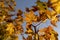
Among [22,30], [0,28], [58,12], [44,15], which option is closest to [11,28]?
[22,30]

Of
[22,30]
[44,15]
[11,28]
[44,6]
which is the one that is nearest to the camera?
[44,6]

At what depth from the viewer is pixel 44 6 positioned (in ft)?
14.0

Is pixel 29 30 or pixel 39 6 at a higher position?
pixel 39 6

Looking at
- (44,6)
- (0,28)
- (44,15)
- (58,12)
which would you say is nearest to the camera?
(58,12)

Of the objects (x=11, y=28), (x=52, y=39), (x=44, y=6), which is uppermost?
(x=44, y=6)

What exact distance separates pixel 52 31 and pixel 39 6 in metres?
0.91

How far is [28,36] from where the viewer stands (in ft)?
17.4

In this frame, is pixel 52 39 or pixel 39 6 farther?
pixel 52 39

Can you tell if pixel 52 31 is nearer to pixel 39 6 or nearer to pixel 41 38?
pixel 41 38

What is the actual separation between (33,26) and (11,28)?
2.90 ft

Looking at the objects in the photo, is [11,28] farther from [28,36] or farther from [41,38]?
[41,38]

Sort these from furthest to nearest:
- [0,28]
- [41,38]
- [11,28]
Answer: [0,28] → [11,28] → [41,38]

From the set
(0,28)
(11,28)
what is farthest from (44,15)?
(0,28)

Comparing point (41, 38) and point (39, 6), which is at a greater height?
point (39, 6)
